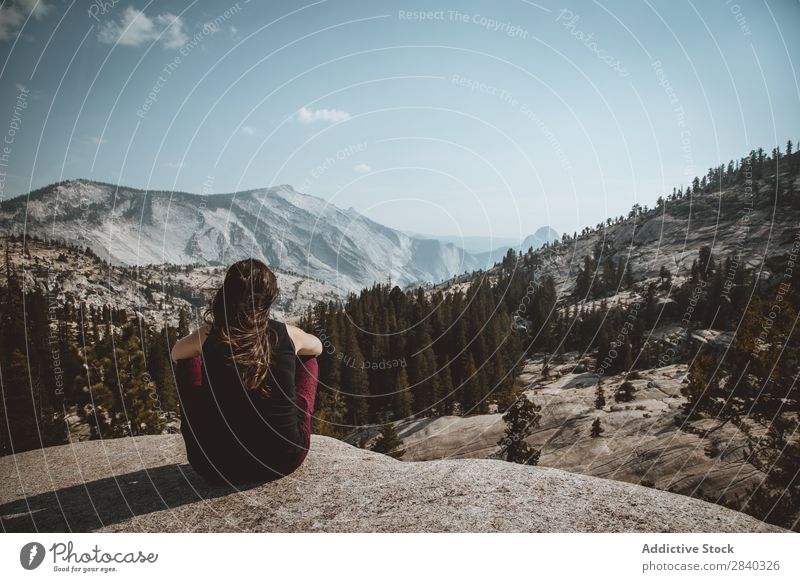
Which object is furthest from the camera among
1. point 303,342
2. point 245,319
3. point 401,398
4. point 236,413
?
point 401,398

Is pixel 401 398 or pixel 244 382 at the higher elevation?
pixel 244 382

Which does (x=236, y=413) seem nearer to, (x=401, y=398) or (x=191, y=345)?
(x=191, y=345)

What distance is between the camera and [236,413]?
5.24 metres

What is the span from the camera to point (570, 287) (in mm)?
159250

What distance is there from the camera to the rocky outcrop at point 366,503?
5281mm

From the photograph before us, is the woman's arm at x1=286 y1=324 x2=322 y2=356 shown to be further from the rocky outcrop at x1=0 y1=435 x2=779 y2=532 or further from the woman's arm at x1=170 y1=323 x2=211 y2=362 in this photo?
the rocky outcrop at x1=0 y1=435 x2=779 y2=532

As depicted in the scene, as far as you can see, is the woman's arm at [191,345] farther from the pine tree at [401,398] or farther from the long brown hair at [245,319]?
the pine tree at [401,398]

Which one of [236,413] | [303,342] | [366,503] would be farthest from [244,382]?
[366,503]

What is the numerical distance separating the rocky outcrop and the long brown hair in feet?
5.74

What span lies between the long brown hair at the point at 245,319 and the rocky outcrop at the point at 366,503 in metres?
1.75

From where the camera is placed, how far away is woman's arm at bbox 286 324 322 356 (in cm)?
540

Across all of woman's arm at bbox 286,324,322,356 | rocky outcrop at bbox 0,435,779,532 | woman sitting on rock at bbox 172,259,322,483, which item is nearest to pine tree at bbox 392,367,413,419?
rocky outcrop at bbox 0,435,779,532

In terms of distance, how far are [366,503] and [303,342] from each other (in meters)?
2.26

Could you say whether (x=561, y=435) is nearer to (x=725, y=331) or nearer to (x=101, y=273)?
(x=725, y=331)
